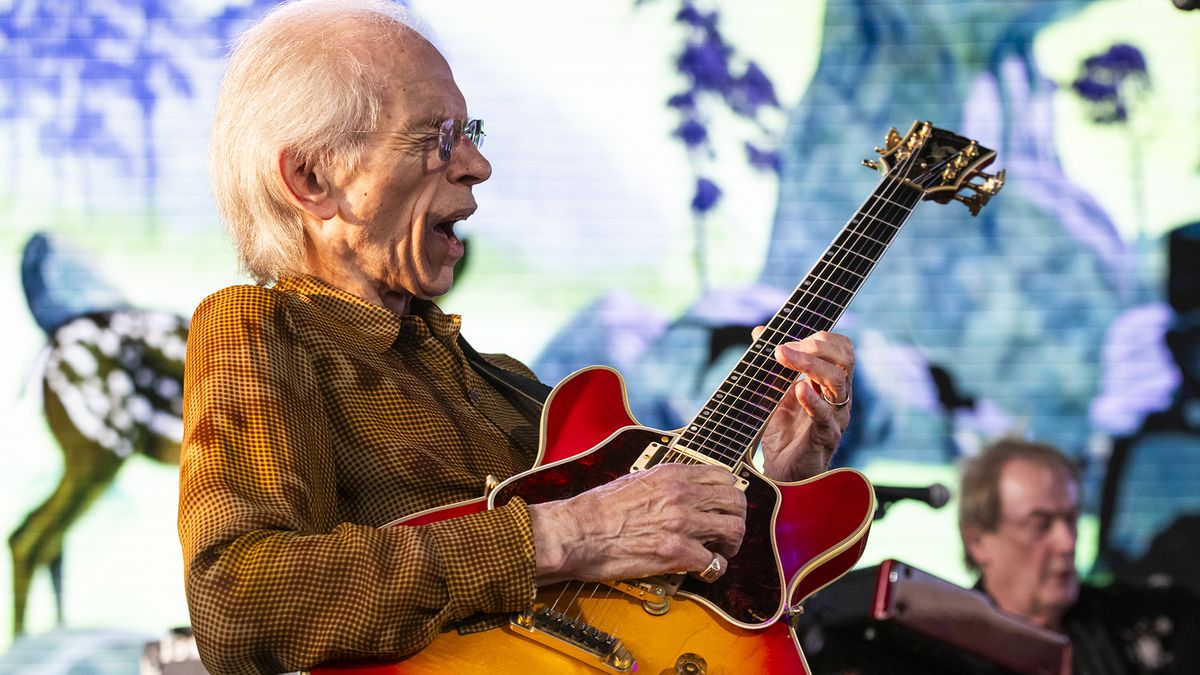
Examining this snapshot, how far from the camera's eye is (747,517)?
1837 mm

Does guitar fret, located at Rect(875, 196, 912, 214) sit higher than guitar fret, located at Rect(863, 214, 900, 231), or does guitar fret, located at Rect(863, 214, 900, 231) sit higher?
guitar fret, located at Rect(875, 196, 912, 214)

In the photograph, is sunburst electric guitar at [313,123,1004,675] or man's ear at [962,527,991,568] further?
man's ear at [962,527,991,568]

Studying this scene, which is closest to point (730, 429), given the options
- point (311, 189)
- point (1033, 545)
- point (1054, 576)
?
point (311, 189)

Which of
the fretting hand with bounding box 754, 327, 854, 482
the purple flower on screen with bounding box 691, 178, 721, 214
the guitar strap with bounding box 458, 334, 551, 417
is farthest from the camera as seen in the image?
the purple flower on screen with bounding box 691, 178, 721, 214

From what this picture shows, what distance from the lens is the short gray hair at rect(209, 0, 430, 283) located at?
2156mm

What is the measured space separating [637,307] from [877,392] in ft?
3.46

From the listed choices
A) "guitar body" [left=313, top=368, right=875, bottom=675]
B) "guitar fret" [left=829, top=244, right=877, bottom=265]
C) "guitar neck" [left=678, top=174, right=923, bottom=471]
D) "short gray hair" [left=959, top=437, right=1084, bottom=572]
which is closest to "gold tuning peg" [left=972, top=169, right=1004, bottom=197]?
"guitar neck" [left=678, top=174, right=923, bottom=471]

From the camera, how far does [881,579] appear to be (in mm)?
3447

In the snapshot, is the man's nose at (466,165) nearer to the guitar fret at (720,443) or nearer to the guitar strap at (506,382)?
the guitar strap at (506,382)

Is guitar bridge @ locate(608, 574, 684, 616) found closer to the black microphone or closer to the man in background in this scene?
the black microphone

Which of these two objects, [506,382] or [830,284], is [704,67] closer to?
[506,382]

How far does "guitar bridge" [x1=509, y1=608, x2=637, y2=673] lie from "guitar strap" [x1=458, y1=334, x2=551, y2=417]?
2.62 ft

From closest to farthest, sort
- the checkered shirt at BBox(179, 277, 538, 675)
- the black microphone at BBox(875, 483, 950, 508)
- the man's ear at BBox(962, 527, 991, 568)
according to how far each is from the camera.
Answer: the checkered shirt at BBox(179, 277, 538, 675)
the black microphone at BBox(875, 483, 950, 508)
the man's ear at BBox(962, 527, 991, 568)

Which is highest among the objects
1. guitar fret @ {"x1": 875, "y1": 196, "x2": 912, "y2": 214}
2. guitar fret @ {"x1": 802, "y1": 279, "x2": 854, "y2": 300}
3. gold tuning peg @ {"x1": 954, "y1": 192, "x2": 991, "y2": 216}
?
gold tuning peg @ {"x1": 954, "y1": 192, "x2": 991, "y2": 216}
